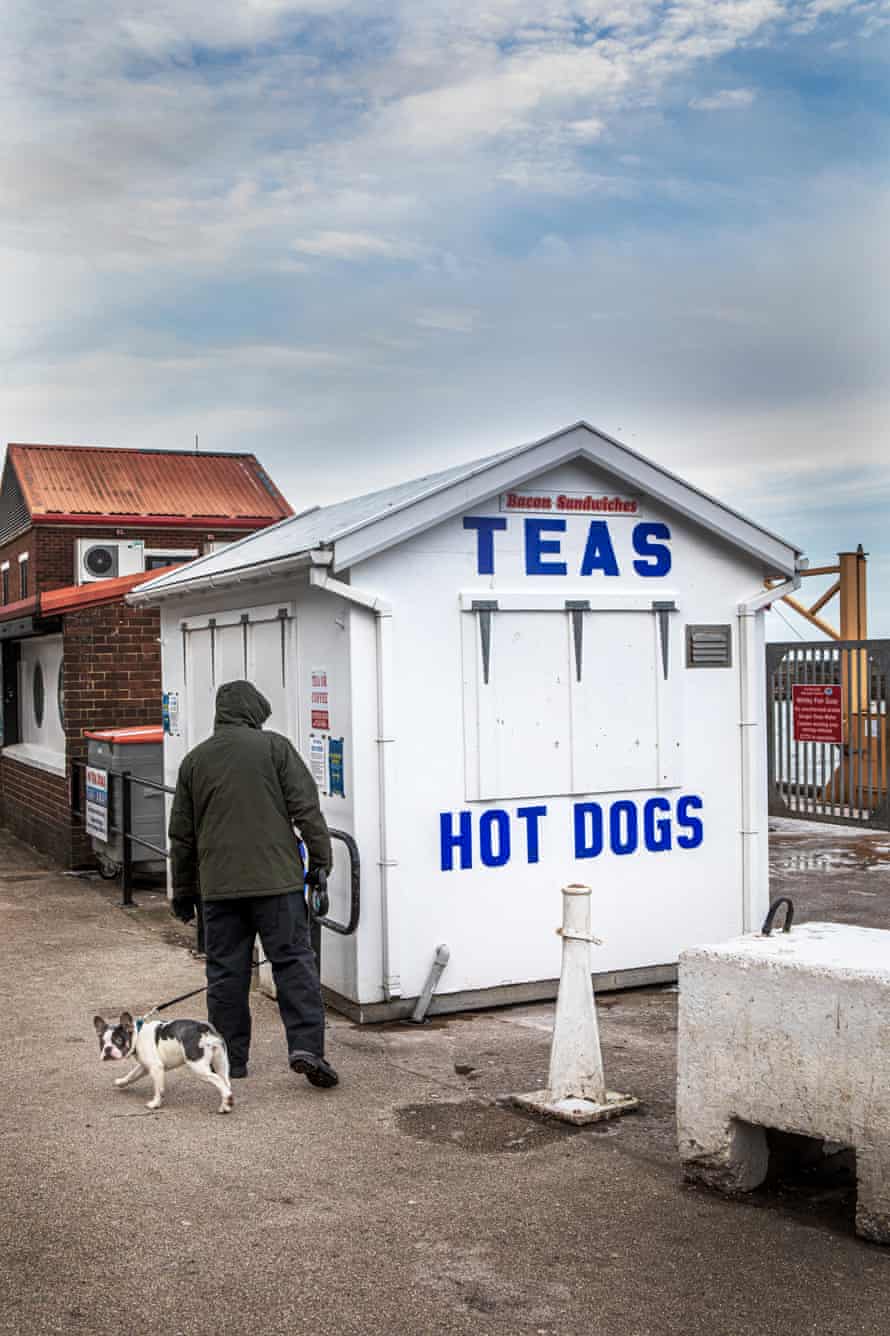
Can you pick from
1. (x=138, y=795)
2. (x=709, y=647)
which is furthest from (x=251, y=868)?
(x=138, y=795)

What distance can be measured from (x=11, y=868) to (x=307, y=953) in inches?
334

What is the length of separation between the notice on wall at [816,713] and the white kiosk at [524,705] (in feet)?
23.9

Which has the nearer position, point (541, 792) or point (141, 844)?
point (541, 792)

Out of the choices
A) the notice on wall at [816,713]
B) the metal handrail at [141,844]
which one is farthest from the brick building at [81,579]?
the notice on wall at [816,713]

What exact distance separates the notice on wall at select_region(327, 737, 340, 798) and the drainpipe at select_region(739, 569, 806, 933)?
107 inches

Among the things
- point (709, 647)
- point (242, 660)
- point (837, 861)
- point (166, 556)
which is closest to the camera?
point (709, 647)

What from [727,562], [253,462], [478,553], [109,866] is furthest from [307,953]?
[253,462]

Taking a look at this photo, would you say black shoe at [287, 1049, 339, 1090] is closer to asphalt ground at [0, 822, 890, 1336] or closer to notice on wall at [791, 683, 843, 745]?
asphalt ground at [0, 822, 890, 1336]

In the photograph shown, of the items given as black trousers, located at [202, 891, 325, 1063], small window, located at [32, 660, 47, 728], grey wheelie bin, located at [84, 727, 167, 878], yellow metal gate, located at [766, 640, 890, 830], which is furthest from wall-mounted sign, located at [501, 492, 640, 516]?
small window, located at [32, 660, 47, 728]

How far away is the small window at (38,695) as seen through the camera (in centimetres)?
1680

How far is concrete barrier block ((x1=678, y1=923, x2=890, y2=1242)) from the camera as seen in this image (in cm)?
484

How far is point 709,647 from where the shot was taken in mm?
9133

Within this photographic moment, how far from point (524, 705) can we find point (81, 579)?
56.0 ft

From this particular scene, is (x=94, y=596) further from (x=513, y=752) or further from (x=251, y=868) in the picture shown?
(x=251, y=868)
